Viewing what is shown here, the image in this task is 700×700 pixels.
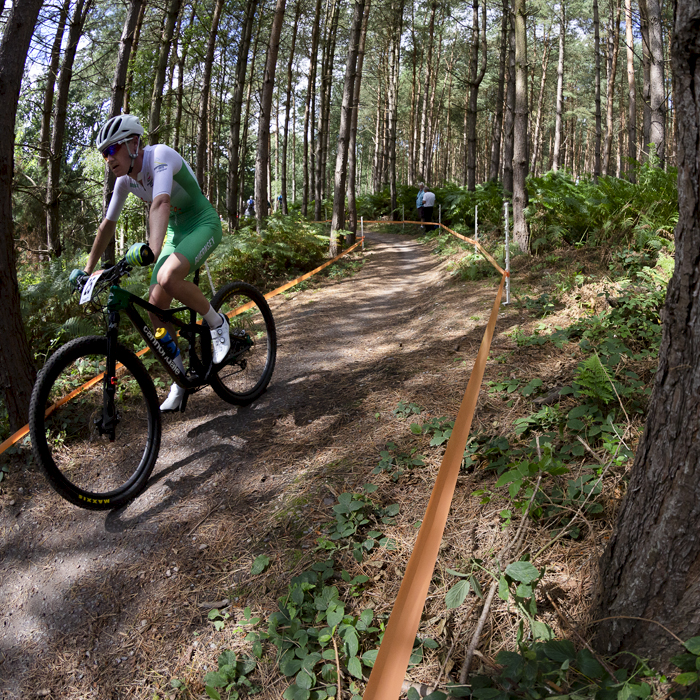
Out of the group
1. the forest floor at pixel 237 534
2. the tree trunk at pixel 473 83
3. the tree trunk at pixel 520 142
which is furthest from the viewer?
the tree trunk at pixel 473 83

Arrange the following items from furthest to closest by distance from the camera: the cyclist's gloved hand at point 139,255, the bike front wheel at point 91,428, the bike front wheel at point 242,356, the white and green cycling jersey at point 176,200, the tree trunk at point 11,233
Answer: the bike front wheel at point 242,356 → the tree trunk at point 11,233 → the white and green cycling jersey at point 176,200 → the cyclist's gloved hand at point 139,255 → the bike front wheel at point 91,428

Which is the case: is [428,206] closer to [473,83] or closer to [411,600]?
[473,83]

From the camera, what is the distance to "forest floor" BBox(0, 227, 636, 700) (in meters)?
2.36

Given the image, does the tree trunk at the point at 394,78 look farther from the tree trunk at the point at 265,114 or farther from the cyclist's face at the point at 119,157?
the cyclist's face at the point at 119,157

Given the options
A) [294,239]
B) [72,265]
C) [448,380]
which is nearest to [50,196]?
[72,265]

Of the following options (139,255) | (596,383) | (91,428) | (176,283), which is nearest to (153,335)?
(176,283)

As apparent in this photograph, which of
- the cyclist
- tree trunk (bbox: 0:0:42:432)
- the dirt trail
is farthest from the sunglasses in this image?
the dirt trail

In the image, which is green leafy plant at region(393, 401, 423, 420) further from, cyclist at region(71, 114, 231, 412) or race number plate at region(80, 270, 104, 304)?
race number plate at region(80, 270, 104, 304)

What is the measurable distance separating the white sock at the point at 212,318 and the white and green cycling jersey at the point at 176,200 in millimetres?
360

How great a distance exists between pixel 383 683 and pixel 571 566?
1163 mm

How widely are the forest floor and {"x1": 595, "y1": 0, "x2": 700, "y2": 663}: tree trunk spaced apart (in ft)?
1.05

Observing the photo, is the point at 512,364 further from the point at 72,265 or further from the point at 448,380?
the point at 72,265

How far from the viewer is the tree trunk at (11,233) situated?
4035mm

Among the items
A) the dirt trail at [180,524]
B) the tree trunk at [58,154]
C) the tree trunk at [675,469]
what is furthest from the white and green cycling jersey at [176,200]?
the tree trunk at [58,154]
